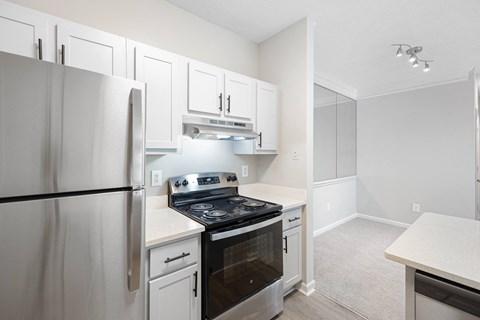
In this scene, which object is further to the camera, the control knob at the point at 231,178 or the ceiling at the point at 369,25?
the control knob at the point at 231,178

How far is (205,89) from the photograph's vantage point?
6.08 ft

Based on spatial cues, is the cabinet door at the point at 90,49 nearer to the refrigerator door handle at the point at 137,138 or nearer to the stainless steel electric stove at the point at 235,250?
the refrigerator door handle at the point at 137,138

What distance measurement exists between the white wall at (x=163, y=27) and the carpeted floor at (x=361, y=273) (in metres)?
2.65

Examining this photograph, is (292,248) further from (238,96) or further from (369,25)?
(369,25)

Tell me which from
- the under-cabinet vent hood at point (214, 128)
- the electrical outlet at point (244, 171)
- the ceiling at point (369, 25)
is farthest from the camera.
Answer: the electrical outlet at point (244, 171)

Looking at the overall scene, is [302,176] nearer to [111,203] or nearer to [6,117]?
[111,203]

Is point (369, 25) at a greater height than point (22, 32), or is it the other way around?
point (369, 25)

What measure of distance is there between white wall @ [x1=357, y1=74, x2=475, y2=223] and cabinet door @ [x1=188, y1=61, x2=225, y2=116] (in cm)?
382

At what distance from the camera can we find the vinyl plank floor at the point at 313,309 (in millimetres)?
1828

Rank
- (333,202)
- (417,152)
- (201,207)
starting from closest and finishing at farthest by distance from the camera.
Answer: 1. (201,207)
2. (417,152)
3. (333,202)

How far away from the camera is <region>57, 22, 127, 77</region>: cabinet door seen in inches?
48.7

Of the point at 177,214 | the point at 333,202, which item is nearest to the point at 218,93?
the point at 177,214

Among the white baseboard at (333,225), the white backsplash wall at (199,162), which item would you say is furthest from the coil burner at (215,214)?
the white baseboard at (333,225)

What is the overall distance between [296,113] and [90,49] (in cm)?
182
